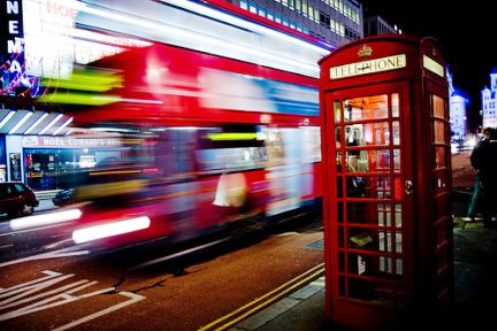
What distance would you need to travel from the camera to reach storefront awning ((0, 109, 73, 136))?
22.9m

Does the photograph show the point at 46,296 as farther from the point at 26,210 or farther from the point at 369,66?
the point at 26,210

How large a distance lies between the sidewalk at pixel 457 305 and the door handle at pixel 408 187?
145cm

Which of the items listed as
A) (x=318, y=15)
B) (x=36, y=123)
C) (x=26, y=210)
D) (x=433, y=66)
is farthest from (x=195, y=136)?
(x=318, y=15)

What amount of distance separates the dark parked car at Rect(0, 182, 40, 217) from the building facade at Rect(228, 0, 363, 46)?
25.8 m

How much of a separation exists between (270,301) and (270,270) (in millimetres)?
1483

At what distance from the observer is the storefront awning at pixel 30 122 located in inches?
900

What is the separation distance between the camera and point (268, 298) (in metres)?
5.36

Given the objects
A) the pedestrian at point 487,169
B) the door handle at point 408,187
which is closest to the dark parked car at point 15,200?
the pedestrian at point 487,169

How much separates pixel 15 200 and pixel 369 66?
15.1 m

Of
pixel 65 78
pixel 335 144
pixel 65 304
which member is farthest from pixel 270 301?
pixel 65 78

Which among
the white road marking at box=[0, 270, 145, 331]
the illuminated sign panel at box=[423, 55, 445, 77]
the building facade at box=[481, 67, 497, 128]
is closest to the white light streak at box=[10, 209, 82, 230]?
the white road marking at box=[0, 270, 145, 331]

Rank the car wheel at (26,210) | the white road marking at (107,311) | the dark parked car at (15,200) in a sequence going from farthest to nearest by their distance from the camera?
the car wheel at (26,210) → the dark parked car at (15,200) → the white road marking at (107,311)

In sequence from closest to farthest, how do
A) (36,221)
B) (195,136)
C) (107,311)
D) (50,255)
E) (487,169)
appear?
1. (107,311)
2. (195,136)
3. (487,169)
4. (50,255)
5. (36,221)

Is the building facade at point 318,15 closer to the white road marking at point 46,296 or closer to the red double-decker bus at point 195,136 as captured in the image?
the red double-decker bus at point 195,136
